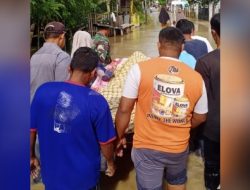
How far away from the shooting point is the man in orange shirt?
224cm

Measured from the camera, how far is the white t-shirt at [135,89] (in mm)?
2291

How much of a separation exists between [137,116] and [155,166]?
0.34 meters

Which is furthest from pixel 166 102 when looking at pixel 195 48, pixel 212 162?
pixel 195 48

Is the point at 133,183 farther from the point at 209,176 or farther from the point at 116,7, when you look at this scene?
the point at 116,7

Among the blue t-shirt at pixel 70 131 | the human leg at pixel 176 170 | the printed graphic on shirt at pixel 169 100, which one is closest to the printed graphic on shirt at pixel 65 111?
the blue t-shirt at pixel 70 131

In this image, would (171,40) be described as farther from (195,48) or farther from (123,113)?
(195,48)

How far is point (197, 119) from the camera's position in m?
2.44

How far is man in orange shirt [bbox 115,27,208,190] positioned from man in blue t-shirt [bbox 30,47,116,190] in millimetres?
206

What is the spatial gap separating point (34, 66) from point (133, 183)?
1640mm

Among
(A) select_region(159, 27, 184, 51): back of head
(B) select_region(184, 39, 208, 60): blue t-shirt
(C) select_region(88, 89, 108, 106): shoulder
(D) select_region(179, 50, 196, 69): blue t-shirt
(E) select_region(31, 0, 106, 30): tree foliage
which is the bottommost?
(C) select_region(88, 89, 108, 106): shoulder

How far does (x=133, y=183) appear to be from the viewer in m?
3.90

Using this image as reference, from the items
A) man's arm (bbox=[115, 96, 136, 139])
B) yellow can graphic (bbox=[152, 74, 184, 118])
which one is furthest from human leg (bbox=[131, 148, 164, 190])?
yellow can graphic (bbox=[152, 74, 184, 118])

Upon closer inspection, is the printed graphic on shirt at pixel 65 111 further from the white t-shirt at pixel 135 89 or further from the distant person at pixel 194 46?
the distant person at pixel 194 46

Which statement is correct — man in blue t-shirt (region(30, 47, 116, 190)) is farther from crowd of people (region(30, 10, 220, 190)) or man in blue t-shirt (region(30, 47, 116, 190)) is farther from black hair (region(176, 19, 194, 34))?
black hair (region(176, 19, 194, 34))
